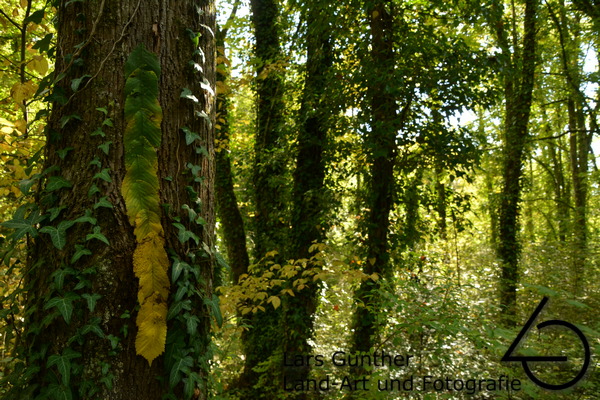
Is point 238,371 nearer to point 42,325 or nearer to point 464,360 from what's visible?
point 464,360

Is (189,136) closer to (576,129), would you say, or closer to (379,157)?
(379,157)

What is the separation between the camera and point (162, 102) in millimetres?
2016

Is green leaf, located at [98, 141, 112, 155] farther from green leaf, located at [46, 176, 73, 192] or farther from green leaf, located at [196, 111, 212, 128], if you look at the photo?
green leaf, located at [196, 111, 212, 128]

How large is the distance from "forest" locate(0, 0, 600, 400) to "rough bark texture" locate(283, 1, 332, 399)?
0.11 feet

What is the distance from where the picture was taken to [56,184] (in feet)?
6.08

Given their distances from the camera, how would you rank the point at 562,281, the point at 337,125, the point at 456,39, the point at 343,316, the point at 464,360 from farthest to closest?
the point at 343,316 < the point at 562,281 < the point at 337,125 < the point at 456,39 < the point at 464,360

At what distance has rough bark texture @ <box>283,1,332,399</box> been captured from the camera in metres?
6.37

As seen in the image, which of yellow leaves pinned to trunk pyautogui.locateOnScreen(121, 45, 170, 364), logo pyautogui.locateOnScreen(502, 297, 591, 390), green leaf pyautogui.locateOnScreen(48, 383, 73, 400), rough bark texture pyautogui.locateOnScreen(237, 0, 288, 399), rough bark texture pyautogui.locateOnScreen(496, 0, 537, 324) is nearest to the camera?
green leaf pyautogui.locateOnScreen(48, 383, 73, 400)

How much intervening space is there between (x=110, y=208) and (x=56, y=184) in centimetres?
28

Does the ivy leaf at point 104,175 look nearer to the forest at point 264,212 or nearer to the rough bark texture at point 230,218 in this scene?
the forest at point 264,212

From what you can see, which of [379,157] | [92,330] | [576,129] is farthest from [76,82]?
[576,129]

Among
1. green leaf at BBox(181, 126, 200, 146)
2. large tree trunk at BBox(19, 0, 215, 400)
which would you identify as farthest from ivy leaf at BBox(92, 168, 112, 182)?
green leaf at BBox(181, 126, 200, 146)

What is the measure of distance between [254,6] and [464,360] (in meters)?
7.05

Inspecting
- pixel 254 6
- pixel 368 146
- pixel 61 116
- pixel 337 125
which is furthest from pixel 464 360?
pixel 254 6
